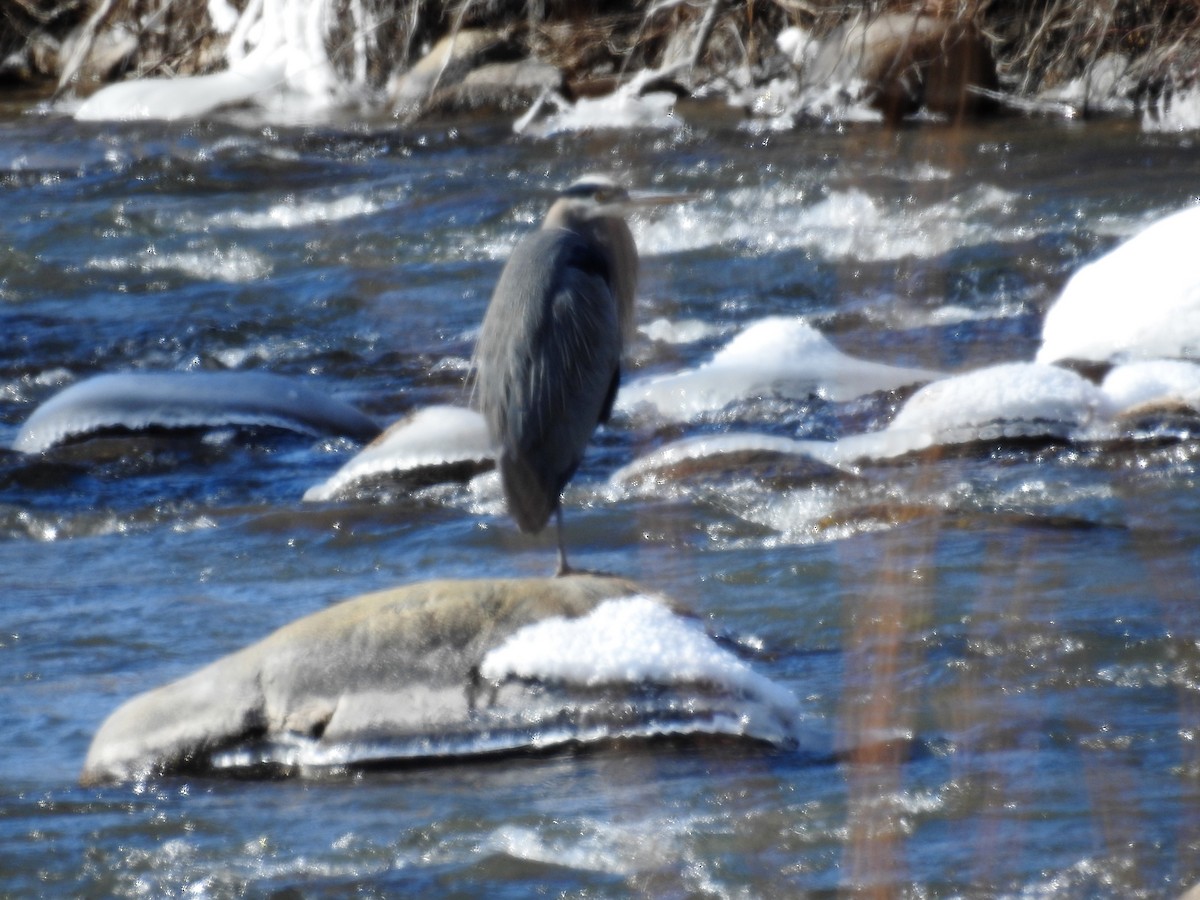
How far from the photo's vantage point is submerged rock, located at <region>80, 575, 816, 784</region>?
128 inches

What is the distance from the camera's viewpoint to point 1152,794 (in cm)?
299

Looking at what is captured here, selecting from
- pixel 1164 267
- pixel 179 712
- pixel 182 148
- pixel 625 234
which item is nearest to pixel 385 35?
pixel 182 148

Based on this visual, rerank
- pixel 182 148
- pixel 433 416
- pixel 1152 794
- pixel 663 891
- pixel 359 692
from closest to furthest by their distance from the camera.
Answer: pixel 663 891 < pixel 1152 794 < pixel 359 692 < pixel 433 416 < pixel 182 148

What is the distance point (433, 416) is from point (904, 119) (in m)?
6.14

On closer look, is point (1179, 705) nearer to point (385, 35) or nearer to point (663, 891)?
point (663, 891)

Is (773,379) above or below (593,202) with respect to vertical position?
below

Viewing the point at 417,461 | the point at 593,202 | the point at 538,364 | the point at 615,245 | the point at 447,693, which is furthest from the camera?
the point at 417,461

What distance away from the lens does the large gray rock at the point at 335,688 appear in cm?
329

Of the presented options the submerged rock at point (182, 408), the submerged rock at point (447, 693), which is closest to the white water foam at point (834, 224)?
the submerged rock at point (182, 408)

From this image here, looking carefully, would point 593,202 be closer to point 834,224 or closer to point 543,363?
point 543,363

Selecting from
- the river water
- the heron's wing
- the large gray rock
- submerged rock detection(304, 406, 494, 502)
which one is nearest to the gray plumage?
the heron's wing

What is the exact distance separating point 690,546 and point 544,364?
0.90m

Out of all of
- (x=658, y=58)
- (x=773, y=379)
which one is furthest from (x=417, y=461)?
(x=658, y=58)

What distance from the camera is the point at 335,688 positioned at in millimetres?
3299
